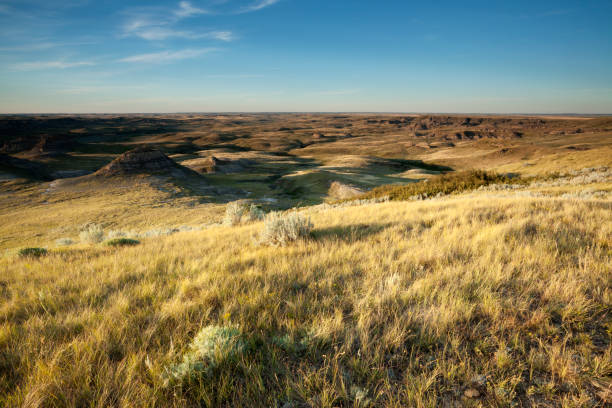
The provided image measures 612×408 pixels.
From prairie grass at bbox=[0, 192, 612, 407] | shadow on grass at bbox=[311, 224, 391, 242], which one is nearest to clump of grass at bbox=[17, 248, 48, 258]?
prairie grass at bbox=[0, 192, 612, 407]

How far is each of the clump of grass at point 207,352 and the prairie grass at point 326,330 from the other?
1cm

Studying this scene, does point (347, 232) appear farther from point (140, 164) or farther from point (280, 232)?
point (140, 164)

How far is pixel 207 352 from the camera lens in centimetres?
198

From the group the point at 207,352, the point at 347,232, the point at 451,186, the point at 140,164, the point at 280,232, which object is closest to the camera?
the point at 207,352

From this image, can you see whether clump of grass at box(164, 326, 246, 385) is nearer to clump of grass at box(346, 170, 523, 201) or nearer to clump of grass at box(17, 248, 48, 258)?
clump of grass at box(17, 248, 48, 258)

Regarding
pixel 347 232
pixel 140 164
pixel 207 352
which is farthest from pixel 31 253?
pixel 140 164

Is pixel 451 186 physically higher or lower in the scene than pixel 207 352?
lower

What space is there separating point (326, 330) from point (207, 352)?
0.95 m

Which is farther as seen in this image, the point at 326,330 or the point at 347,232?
the point at 347,232

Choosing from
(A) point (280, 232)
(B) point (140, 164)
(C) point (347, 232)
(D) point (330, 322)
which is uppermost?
(D) point (330, 322)

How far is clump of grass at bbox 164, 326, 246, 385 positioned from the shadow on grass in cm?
342

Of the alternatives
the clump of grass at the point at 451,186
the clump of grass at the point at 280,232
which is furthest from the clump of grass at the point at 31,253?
the clump of grass at the point at 451,186

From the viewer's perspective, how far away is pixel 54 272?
169 inches

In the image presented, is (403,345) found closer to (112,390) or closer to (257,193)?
(112,390)
